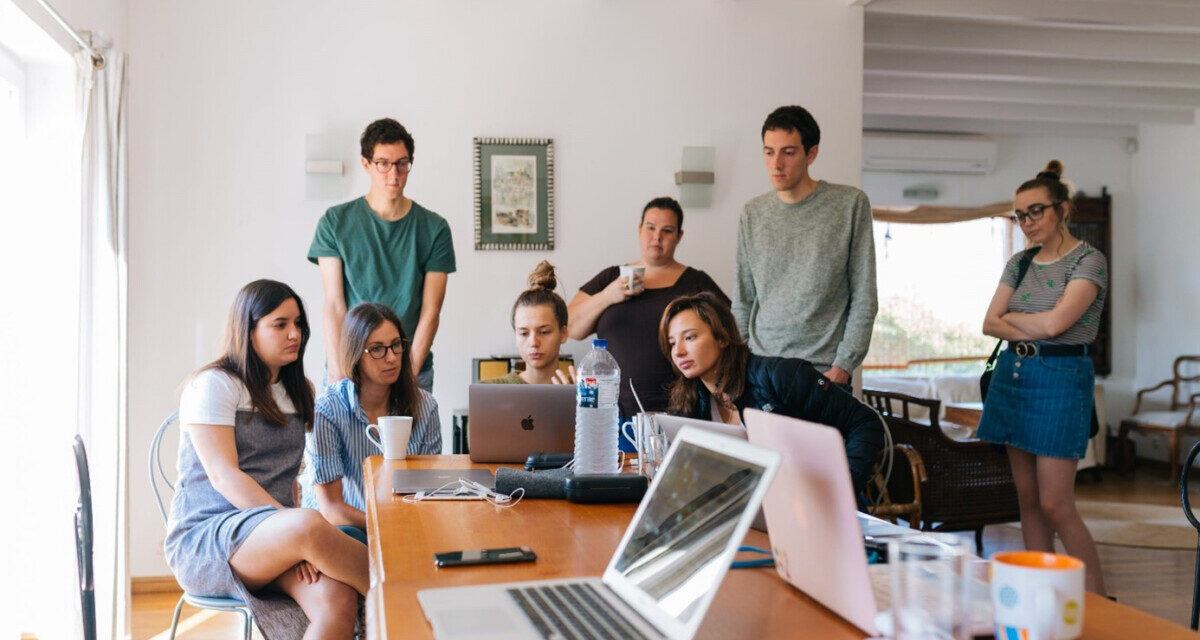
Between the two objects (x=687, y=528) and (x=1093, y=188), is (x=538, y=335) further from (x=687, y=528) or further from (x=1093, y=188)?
(x=1093, y=188)

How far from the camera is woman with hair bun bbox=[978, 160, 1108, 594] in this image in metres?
3.19

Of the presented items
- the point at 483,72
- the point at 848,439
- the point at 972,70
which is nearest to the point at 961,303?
the point at 972,70

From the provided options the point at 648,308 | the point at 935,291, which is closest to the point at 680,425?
the point at 648,308

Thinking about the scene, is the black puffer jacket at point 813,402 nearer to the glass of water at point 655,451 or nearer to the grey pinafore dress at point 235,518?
the glass of water at point 655,451

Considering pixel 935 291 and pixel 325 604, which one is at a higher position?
pixel 935 291

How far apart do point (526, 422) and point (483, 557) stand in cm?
98

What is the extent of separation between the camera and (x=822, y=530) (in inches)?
43.7

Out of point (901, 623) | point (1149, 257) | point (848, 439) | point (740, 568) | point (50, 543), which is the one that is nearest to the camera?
point (901, 623)

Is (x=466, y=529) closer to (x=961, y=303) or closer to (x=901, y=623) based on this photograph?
(x=901, y=623)

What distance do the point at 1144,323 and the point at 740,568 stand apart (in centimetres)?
811

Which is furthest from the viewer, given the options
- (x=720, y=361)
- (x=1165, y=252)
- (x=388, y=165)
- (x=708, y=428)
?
(x=1165, y=252)

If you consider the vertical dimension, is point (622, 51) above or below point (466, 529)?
above

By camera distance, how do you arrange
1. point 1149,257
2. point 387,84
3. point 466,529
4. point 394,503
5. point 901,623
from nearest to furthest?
point 901,623
point 466,529
point 394,503
point 387,84
point 1149,257

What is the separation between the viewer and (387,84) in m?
4.31
